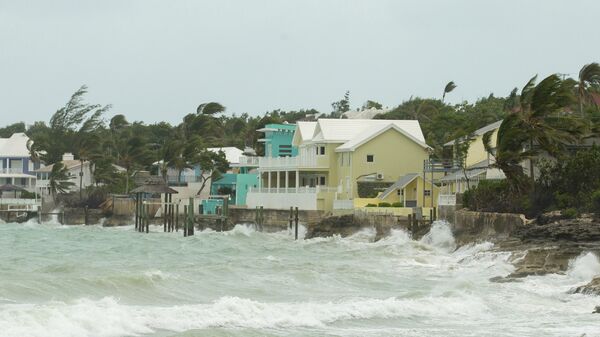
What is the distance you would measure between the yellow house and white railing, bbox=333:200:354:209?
540 mm

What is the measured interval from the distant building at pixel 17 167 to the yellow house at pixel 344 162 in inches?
1676

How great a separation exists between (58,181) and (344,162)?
3401 cm

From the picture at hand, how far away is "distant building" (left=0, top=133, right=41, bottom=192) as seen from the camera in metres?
106

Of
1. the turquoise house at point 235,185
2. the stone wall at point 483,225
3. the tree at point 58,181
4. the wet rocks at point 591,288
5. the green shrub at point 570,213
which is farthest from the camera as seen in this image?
the tree at point 58,181

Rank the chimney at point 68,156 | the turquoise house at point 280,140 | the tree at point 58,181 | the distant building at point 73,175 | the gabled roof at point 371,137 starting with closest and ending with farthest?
the gabled roof at point 371,137
the turquoise house at point 280,140
the tree at point 58,181
the distant building at point 73,175
the chimney at point 68,156

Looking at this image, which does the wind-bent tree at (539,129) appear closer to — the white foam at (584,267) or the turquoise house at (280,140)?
the white foam at (584,267)

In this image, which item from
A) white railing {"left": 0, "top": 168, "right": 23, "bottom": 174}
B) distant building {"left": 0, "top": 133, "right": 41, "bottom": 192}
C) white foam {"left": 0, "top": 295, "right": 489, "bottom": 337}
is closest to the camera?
white foam {"left": 0, "top": 295, "right": 489, "bottom": 337}

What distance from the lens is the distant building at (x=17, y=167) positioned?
106000 mm

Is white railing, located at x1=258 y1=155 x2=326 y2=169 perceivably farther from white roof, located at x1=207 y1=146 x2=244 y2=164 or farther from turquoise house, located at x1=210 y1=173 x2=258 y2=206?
white roof, located at x1=207 y1=146 x2=244 y2=164

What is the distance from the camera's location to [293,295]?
29.6 meters

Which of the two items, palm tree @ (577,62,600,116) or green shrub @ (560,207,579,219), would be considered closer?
green shrub @ (560,207,579,219)

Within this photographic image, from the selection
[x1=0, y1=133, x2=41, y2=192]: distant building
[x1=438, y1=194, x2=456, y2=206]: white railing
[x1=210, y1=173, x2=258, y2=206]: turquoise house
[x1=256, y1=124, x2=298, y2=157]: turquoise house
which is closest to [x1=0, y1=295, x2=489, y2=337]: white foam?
[x1=438, y1=194, x2=456, y2=206]: white railing

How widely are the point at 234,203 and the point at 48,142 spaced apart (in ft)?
101

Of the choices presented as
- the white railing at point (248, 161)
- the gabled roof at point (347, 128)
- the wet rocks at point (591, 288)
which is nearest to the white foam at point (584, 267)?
the wet rocks at point (591, 288)
